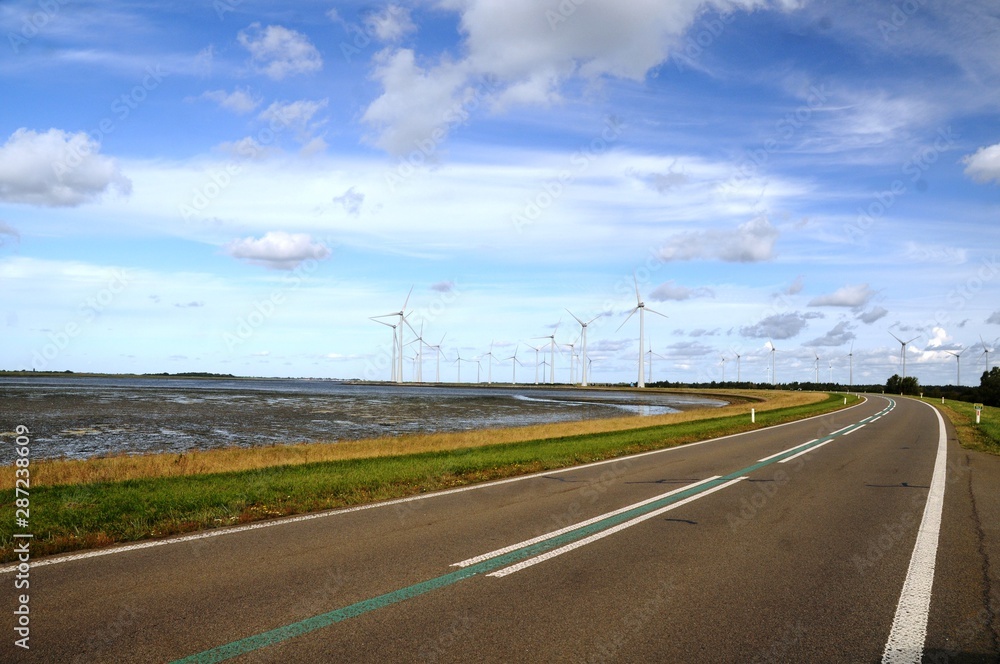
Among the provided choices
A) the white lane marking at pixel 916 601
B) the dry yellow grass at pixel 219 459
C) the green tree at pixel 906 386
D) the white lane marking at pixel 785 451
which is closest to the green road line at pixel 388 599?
the white lane marking at pixel 916 601

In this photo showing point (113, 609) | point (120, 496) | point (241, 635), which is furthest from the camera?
point (120, 496)

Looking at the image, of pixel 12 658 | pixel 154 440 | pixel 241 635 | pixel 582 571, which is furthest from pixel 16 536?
pixel 154 440

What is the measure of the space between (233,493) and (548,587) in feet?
24.0

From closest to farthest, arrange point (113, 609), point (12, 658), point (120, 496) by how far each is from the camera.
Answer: point (12, 658) < point (113, 609) < point (120, 496)

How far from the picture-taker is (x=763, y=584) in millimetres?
6617

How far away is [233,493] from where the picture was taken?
1159 centimetres

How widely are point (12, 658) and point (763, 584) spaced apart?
251 inches

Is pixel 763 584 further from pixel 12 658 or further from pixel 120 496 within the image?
pixel 120 496

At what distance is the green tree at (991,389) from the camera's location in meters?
95.9

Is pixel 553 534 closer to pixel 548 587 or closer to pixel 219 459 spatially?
pixel 548 587

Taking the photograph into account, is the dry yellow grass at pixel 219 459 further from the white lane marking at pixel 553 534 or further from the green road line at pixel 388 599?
the green road line at pixel 388 599

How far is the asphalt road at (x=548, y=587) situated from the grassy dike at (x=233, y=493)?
3.53 feet

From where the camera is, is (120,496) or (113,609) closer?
(113,609)

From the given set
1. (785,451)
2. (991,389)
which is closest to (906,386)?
(991,389)
